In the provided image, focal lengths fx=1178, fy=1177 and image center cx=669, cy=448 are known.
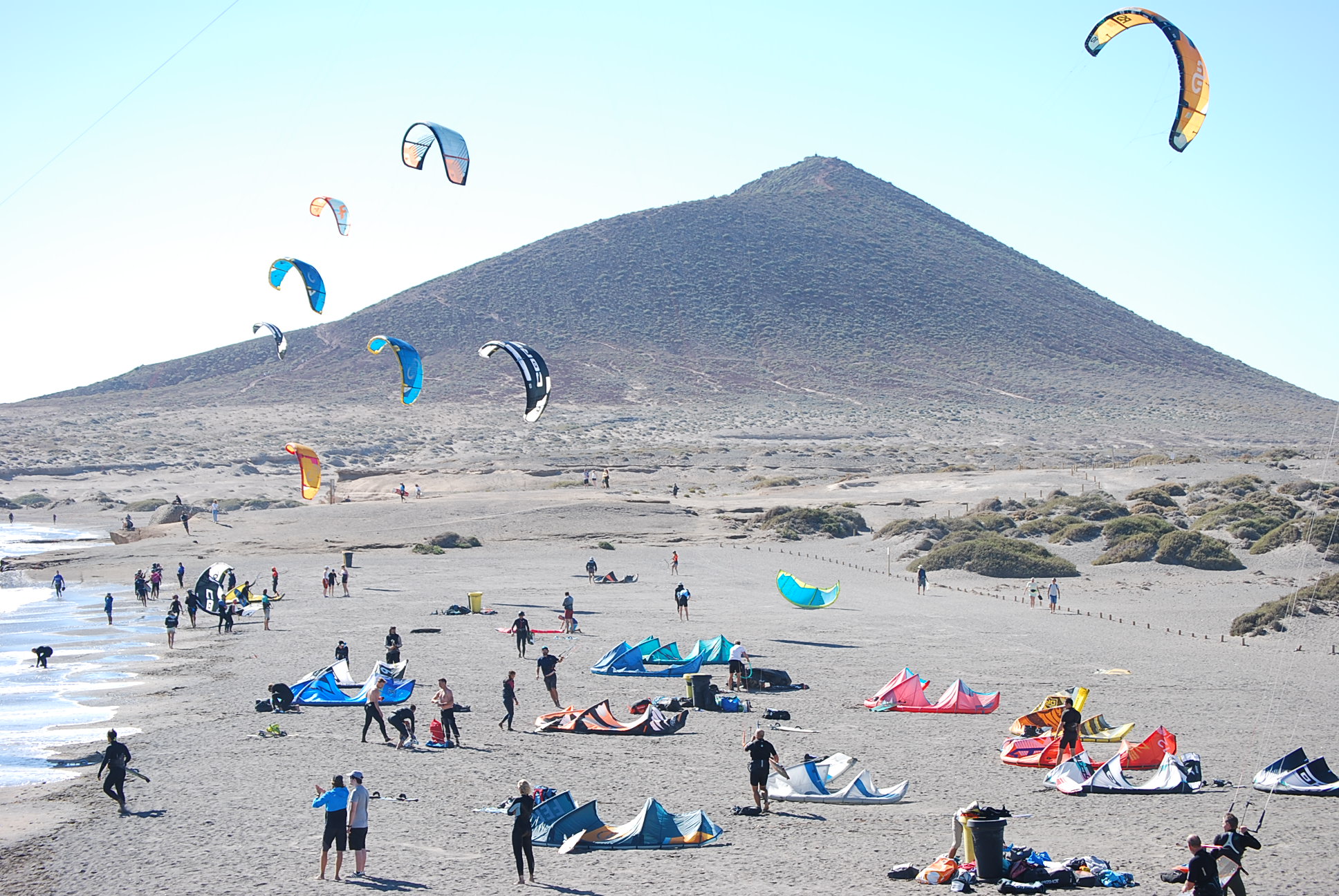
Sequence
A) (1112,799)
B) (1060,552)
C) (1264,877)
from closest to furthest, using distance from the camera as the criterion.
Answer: (1264,877) < (1112,799) < (1060,552)

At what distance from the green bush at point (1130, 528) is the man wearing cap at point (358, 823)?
27.6 metres

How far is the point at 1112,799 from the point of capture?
437 inches

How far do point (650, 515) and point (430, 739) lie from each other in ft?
98.0

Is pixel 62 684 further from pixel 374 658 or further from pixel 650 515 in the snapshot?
pixel 650 515

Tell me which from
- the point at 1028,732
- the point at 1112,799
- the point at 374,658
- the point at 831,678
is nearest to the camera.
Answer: the point at 1112,799

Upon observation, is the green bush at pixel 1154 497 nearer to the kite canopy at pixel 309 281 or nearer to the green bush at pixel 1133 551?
the green bush at pixel 1133 551

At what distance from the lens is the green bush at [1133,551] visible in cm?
3158

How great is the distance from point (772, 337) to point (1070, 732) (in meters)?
100

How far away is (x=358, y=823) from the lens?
31.3 feet

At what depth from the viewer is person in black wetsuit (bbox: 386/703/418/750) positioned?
13.7m

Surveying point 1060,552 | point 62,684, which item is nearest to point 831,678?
point 62,684

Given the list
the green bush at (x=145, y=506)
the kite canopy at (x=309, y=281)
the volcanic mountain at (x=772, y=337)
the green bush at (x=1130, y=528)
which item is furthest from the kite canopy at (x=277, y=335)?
the volcanic mountain at (x=772, y=337)

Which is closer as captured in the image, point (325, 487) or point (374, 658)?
point (374, 658)

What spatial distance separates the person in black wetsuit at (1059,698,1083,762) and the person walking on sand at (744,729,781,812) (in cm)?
324
